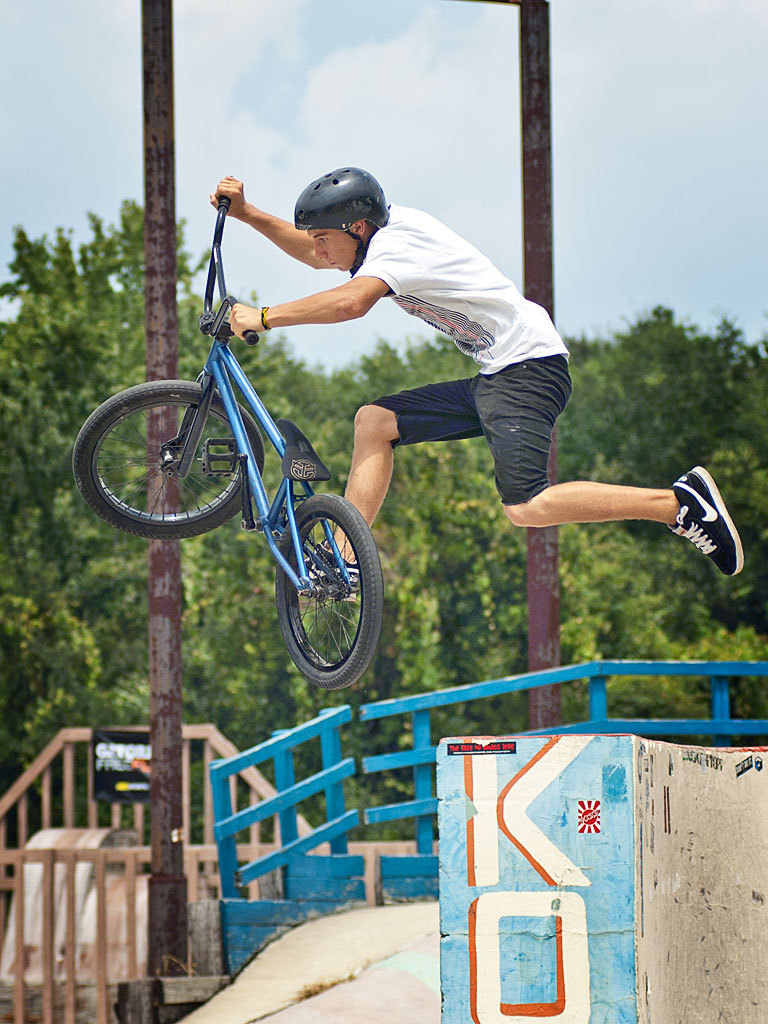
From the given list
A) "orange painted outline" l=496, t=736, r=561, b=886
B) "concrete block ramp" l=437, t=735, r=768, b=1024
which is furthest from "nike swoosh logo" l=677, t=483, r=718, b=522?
"orange painted outline" l=496, t=736, r=561, b=886

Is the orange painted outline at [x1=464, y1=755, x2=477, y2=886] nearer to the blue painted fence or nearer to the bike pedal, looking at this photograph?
the bike pedal

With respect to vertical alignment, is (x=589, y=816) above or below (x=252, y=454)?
below

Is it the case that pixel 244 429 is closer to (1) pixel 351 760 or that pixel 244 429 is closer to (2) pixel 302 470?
(2) pixel 302 470

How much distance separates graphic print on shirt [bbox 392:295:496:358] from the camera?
4.14m

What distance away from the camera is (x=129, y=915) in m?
8.95

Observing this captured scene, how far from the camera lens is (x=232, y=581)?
18.2 m

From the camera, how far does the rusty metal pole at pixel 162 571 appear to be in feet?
19.8

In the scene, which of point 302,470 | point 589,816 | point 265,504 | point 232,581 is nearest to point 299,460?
point 302,470

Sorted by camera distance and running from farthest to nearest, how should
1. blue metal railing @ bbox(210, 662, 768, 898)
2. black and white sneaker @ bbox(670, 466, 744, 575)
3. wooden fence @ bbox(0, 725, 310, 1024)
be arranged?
wooden fence @ bbox(0, 725, 310, 1024) < blue metal railing @ bbox(210, 662, 768, 898) < black and white sneaker @ bbox(670, 466, 744, 575)

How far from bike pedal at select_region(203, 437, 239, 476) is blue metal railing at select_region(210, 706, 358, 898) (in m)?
4.22

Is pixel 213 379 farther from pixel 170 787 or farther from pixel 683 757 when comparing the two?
pixel 170 787

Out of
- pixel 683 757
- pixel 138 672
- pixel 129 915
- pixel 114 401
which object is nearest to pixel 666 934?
pixel 683 757

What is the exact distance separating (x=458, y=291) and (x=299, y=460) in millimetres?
716

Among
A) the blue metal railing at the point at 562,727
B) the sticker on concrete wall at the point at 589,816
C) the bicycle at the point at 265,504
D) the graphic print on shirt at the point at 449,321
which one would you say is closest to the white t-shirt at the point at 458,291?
the graphic print on shirt at the point at 449,321
